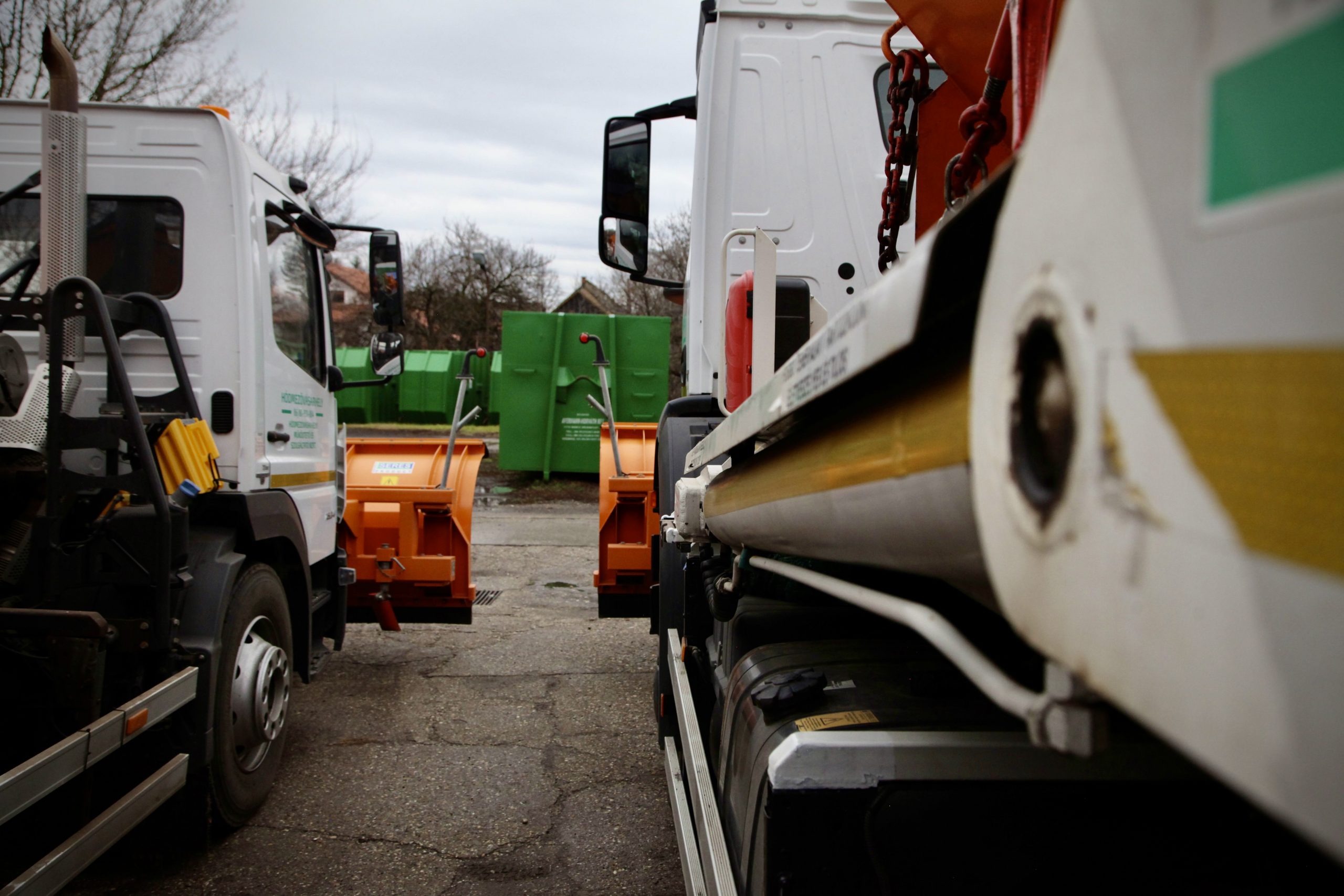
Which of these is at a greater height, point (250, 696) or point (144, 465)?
point (144, 465)

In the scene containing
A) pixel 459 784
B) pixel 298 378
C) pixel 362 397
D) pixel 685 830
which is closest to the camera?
pixel 685 830

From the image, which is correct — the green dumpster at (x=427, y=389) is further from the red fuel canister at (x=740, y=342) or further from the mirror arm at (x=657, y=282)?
the red fuel canister at (x=740, y=342)

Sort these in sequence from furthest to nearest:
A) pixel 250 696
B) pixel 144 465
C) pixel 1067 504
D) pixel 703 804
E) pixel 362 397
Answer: pixel 362 397 < pixel 250 696 < pixel 144 465 < pixel 703 804 < pixel 1067 504

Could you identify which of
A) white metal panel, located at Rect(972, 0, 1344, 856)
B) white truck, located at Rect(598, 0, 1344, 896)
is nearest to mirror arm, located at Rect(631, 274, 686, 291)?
white truck, located at Rect(598, 0, 1344, 896)

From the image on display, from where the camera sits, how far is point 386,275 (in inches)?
178

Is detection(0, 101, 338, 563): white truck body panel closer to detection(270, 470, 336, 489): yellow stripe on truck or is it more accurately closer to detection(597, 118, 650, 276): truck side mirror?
detection(270, 470, 336, 489): yellow stripe on truck

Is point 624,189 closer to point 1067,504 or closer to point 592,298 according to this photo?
point 1067,504

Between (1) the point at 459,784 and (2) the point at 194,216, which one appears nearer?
(2) the point at 194,216

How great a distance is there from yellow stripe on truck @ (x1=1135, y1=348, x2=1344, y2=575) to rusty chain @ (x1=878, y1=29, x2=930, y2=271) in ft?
6.47

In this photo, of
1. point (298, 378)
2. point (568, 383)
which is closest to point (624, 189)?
point (298, 378)

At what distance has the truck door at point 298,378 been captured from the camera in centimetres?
382

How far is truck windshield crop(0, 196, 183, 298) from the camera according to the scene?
11.5ft

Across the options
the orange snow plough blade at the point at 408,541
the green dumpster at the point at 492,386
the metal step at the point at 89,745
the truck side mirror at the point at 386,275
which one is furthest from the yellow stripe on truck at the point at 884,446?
the green dumpster at the point at 492,386

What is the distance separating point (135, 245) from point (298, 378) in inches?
33.5
